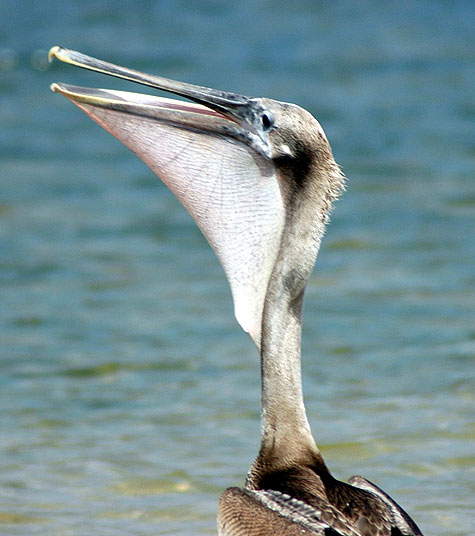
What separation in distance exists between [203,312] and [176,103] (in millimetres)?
3250

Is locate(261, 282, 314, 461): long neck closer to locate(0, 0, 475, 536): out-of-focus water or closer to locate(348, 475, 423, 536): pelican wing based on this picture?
locate(348, 475, 423, 536): pelican wing

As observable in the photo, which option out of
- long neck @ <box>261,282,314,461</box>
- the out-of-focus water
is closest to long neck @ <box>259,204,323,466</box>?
long neck @ <box>261,282,314,461</box>

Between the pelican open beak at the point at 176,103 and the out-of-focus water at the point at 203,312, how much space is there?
1636 mm

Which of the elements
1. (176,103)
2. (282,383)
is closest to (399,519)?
(282,383)

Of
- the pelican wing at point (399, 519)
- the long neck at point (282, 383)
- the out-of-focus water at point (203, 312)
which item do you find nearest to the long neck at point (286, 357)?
the long neck at point (282, 383)

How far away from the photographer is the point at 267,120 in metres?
3.80

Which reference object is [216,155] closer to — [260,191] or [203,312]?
[260,191]

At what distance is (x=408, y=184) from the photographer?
9.32 metres

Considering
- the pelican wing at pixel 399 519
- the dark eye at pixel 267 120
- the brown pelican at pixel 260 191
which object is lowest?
the pelican wing at pixel 399 519

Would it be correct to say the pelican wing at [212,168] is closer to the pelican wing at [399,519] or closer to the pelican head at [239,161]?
the pelican head at [239,161]

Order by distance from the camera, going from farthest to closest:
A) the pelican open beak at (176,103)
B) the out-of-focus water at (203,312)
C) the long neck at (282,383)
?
the out-of-focus water at (203,312), the long neck at (282,383), the pelican open beak at (176,103)

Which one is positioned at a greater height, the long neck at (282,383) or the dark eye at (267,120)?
the dark eye at (267,120)

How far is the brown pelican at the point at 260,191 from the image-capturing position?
379 cm

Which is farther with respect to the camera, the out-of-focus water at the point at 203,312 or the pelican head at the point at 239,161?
the out-of-focus water at the point at 203,312
